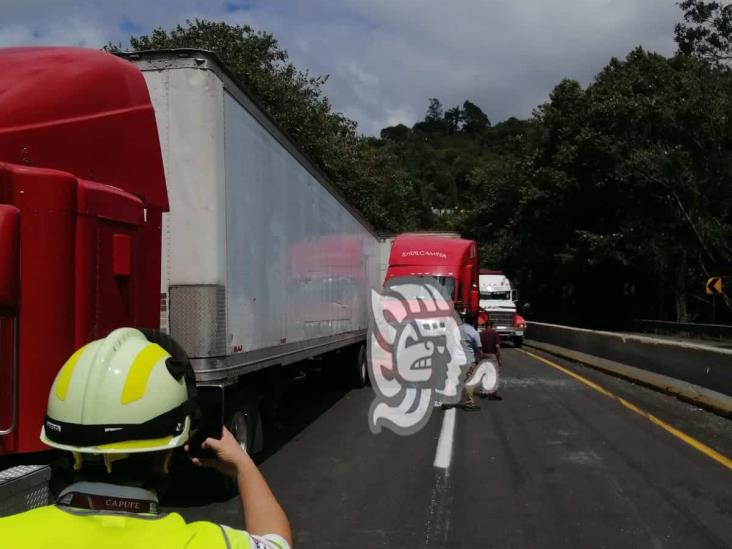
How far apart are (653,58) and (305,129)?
24.1 metres

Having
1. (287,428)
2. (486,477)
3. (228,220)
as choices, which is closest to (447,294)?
(287,428)

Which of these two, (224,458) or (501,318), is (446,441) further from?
(501,318)

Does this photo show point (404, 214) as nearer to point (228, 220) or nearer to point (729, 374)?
point (729, 374)

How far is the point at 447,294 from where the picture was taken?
21.0 m

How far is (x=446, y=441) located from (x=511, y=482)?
222 cm

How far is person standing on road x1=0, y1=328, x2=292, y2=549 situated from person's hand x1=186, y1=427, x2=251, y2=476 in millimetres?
150

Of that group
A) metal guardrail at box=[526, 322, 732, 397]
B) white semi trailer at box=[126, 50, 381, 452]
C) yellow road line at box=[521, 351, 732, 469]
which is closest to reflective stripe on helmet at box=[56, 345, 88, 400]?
white semi trailer at box=[126, 50, 381, 452]

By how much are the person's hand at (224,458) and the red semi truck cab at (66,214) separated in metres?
2.06

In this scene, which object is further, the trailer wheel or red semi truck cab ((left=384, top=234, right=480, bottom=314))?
red semi truck cab ((left=384, top=234, right=480, bottom=314))

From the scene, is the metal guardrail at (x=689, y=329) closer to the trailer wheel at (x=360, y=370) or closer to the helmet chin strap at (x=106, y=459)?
the trailer wheel at (x=360, y=370)

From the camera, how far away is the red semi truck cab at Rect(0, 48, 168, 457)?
3.64 metres

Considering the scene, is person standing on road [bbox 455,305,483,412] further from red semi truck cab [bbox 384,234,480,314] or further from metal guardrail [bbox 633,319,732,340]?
metal guardrail [bbox 633,319,732,340]

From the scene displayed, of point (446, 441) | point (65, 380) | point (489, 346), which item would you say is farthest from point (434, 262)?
point (65, 380)

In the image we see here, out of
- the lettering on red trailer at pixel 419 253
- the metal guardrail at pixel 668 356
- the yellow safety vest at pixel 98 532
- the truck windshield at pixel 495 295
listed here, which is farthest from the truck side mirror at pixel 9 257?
the truck windshield at pixel 495 295
